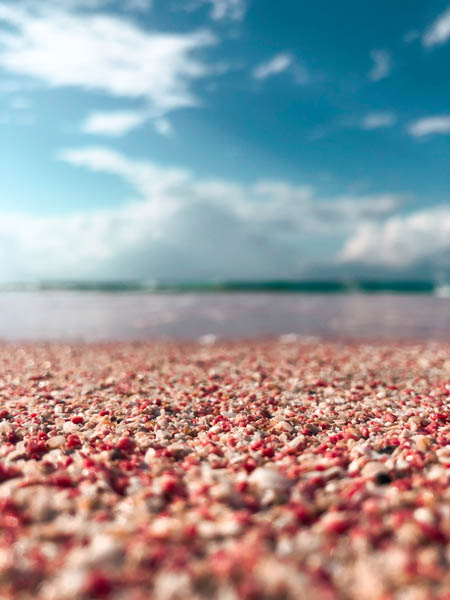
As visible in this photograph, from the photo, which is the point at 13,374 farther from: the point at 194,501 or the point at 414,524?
the point at 414,524

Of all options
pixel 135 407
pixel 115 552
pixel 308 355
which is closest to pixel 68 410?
pixel 135 407

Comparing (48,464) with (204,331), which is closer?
(48,464)

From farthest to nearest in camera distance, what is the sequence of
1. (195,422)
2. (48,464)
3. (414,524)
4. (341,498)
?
1. (195,422)
2. (48,464)
3. (341,498)
4. (414,524)

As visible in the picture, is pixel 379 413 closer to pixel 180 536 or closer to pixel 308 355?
pixel 180 536

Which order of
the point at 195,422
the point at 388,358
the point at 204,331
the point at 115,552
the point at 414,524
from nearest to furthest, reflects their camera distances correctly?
1. the point at 115,552
2. the point at 414,524
3. the point at 195,422
4. the point at 388,358
5. the point at 204,331

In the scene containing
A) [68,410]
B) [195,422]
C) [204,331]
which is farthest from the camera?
[204,331]

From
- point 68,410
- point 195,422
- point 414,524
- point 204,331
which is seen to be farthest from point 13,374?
point 204,331
